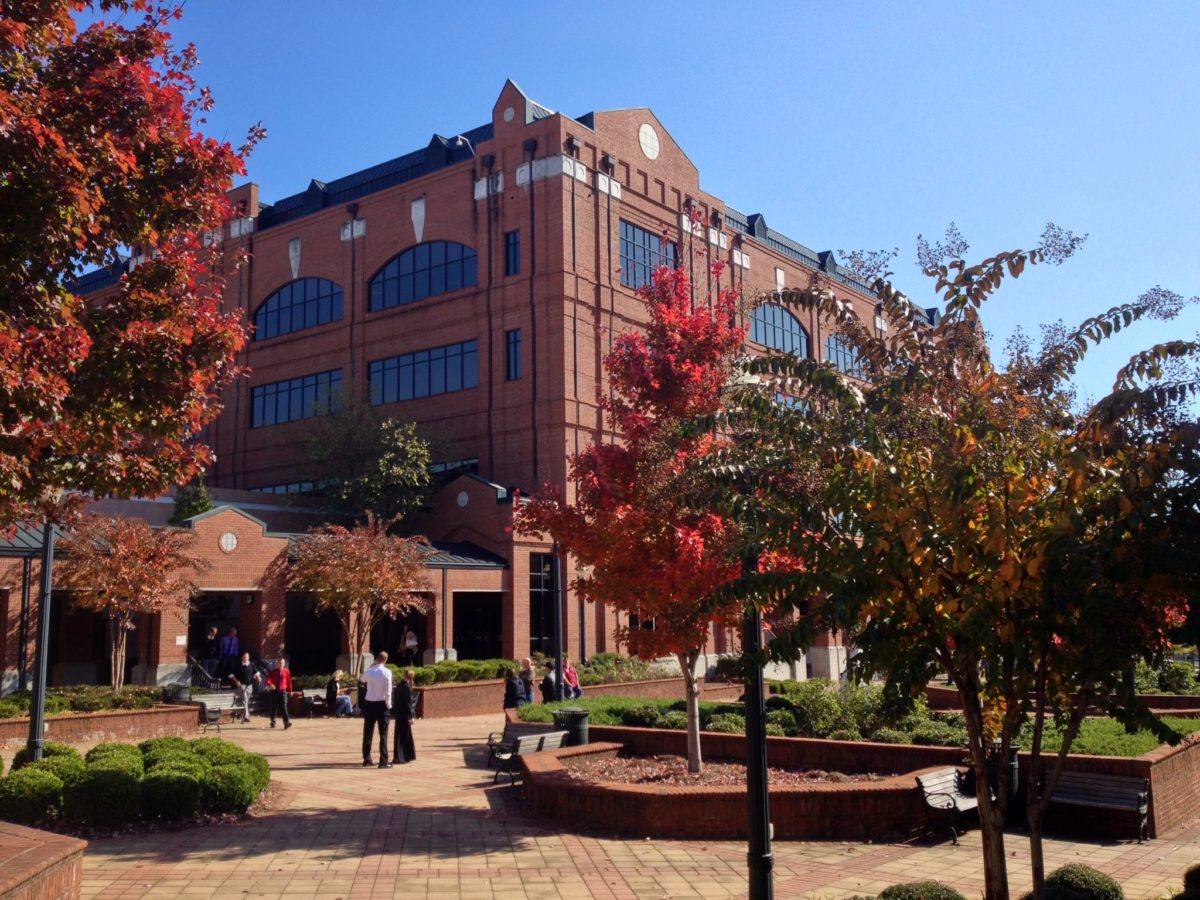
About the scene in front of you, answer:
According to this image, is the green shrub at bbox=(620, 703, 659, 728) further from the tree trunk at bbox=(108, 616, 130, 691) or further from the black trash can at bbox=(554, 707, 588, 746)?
the tree trunk at bbox=(108, 616, 130, 691)

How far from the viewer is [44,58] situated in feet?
27.2

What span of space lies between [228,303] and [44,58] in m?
40.9

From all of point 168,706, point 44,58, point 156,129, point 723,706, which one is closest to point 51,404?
point 156,129

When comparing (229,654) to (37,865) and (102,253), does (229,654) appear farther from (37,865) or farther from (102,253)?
(37,865)

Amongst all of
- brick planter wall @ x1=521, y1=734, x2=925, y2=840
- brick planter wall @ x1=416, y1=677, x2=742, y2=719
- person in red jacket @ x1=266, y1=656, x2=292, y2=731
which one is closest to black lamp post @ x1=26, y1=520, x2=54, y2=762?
brick planter wall @ x1=521, y1=734, x2=925, y2=840

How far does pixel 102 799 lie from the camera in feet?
35.4

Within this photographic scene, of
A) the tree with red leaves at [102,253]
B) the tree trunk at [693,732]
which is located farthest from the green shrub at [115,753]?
the tree trunk at [693,732]

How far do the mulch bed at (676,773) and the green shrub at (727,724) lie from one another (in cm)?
105

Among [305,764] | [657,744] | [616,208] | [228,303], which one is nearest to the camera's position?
[657,744]

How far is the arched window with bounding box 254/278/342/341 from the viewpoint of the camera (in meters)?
45.1

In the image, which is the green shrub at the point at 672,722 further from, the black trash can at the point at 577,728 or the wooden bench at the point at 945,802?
the wooden bench at the point at 945,802

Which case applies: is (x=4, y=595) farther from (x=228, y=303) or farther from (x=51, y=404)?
(x=228, y=303)

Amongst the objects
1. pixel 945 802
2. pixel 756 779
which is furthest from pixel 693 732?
pixel 756 779

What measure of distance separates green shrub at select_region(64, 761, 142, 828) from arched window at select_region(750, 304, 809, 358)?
3890cm
